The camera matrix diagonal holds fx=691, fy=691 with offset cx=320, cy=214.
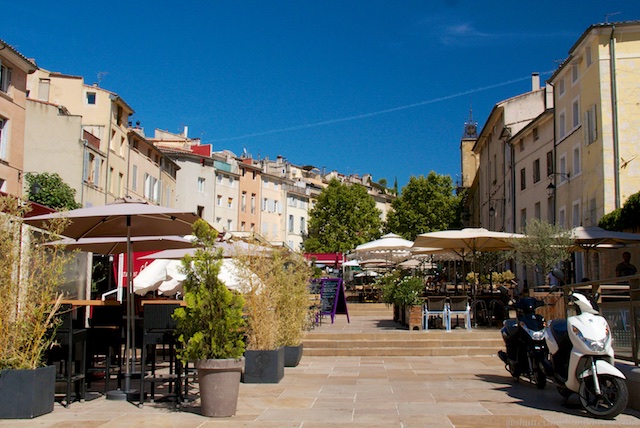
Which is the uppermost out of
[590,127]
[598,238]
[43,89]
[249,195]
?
[43,89]

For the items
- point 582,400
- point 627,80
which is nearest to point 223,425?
point 582,400

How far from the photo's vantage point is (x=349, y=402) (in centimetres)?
807

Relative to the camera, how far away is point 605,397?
686cm

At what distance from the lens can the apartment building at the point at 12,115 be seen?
2548cm

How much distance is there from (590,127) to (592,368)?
1993cm

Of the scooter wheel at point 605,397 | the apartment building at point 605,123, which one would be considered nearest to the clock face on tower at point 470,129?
the apartment building at point 605,123

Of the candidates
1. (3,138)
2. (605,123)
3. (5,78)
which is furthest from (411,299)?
(5,78)

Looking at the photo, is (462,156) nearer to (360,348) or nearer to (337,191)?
(337,191)

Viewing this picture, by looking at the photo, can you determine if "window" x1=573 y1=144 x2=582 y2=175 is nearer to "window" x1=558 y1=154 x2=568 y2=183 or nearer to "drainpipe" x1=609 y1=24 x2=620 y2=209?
"window" x1=558 y1=154 x2=568 y2=183

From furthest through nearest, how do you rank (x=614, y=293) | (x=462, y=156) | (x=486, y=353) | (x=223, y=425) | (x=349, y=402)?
1. (x=462, y=156)
2. (x=486, y=353)
3. (x=614, y=293)
4. (x=349, y=402)
5. (x=223, y=425)

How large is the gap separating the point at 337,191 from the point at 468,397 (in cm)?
5912

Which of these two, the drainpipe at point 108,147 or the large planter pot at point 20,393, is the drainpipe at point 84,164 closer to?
the drainpipe at point 108,147

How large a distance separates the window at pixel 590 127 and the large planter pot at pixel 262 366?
18.7m

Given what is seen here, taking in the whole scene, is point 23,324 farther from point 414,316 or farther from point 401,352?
point 414,316
